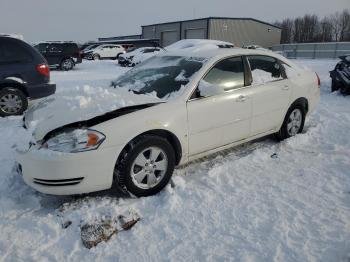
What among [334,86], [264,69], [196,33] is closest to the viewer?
[264,69]

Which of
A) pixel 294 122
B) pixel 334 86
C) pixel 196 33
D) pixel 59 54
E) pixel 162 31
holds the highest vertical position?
pixel 162 31

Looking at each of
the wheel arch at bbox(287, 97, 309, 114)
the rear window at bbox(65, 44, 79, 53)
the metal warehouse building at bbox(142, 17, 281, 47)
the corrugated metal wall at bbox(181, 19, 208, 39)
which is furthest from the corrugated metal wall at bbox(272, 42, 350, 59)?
the wheel arch at bbox(287, 97, 309, 114)

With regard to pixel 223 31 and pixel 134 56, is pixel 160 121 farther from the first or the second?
pixel 223 31

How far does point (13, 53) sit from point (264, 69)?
5085mm

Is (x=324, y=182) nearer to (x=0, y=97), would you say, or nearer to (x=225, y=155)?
(x=225, y=155)

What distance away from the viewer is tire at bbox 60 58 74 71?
19.4 meters

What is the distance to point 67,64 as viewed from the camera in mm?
19484

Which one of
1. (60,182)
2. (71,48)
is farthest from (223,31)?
(60,182)

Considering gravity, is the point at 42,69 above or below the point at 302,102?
above

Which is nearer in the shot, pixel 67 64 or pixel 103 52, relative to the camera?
pixel 67 64

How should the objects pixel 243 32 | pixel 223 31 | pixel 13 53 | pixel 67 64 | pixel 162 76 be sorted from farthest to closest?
1. pixel 243 32
2. pixel 223 31
3. pixel 67 64
4. pixel 13 53
5. pixel 162 76

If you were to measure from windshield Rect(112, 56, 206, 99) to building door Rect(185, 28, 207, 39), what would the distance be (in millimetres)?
39527

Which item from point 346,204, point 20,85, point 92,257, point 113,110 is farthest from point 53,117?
point 20,85

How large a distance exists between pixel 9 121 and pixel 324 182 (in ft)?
18.6
